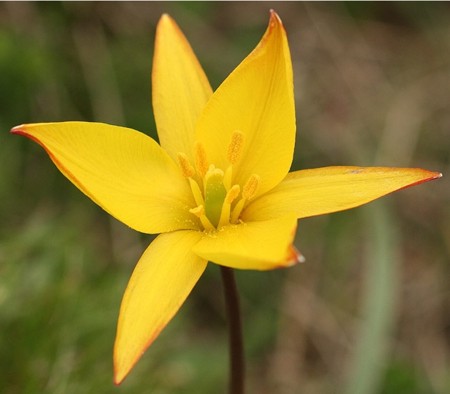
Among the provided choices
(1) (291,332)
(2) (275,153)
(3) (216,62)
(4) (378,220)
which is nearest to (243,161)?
(2) (275,153)

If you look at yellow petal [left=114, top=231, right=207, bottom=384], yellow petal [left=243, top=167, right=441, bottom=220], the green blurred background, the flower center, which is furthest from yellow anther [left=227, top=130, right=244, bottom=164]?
the green blurred background

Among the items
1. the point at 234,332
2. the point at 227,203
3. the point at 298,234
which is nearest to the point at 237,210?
the point at 227,203

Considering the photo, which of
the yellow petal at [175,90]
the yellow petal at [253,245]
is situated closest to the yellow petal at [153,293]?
the yellow petal at [253,245]

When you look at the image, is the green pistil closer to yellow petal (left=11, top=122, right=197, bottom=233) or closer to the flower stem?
yellow petal (left=11, top=122, right=197, bottom=233)

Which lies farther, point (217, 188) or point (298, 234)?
point (298, 234)

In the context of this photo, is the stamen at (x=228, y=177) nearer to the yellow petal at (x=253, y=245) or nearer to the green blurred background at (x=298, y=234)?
the yellow petal at (x=253, y=245)

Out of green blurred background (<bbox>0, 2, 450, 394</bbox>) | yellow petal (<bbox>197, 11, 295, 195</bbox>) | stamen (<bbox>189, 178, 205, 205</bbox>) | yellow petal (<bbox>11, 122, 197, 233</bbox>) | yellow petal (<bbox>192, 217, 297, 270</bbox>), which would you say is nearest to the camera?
yellow petal (<bbox>192, 217, 297, 270</bbox>)

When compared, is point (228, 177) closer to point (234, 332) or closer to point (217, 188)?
point (217, 188)
